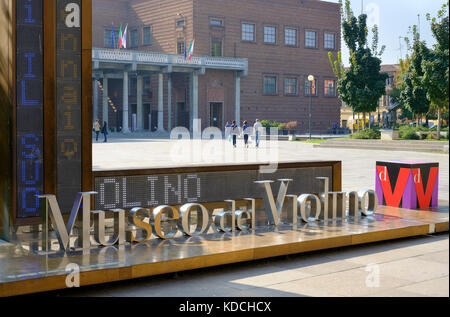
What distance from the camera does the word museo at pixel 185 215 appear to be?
22.8 ft

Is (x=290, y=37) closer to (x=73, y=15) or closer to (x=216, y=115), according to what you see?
(x=216, y=115)

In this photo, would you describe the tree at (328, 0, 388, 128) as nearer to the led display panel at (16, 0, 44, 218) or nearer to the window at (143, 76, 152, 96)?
the window at (143, 76, 152, 96)

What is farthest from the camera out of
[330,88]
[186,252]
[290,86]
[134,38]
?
[330,88]

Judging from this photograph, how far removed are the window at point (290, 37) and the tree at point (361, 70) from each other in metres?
23.5

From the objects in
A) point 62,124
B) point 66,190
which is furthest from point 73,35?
point 66,190

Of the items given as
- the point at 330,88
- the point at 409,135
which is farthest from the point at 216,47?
the point at 409,135

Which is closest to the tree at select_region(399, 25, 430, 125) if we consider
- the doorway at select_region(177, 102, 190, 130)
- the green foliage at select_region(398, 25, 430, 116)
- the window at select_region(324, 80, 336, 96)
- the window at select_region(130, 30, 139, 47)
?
the green foliage at select_region(398, 25, 430, 116)

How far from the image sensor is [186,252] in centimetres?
685

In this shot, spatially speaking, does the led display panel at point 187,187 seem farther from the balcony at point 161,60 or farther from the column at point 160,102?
the column at point 160,102

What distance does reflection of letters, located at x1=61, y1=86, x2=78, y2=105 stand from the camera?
7.96 meters

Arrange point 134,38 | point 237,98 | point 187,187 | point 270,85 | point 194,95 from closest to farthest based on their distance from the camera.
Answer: point 187,187, point 194,95, point 237,98, point 270,85, point 134,38

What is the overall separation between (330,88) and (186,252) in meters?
66.2
